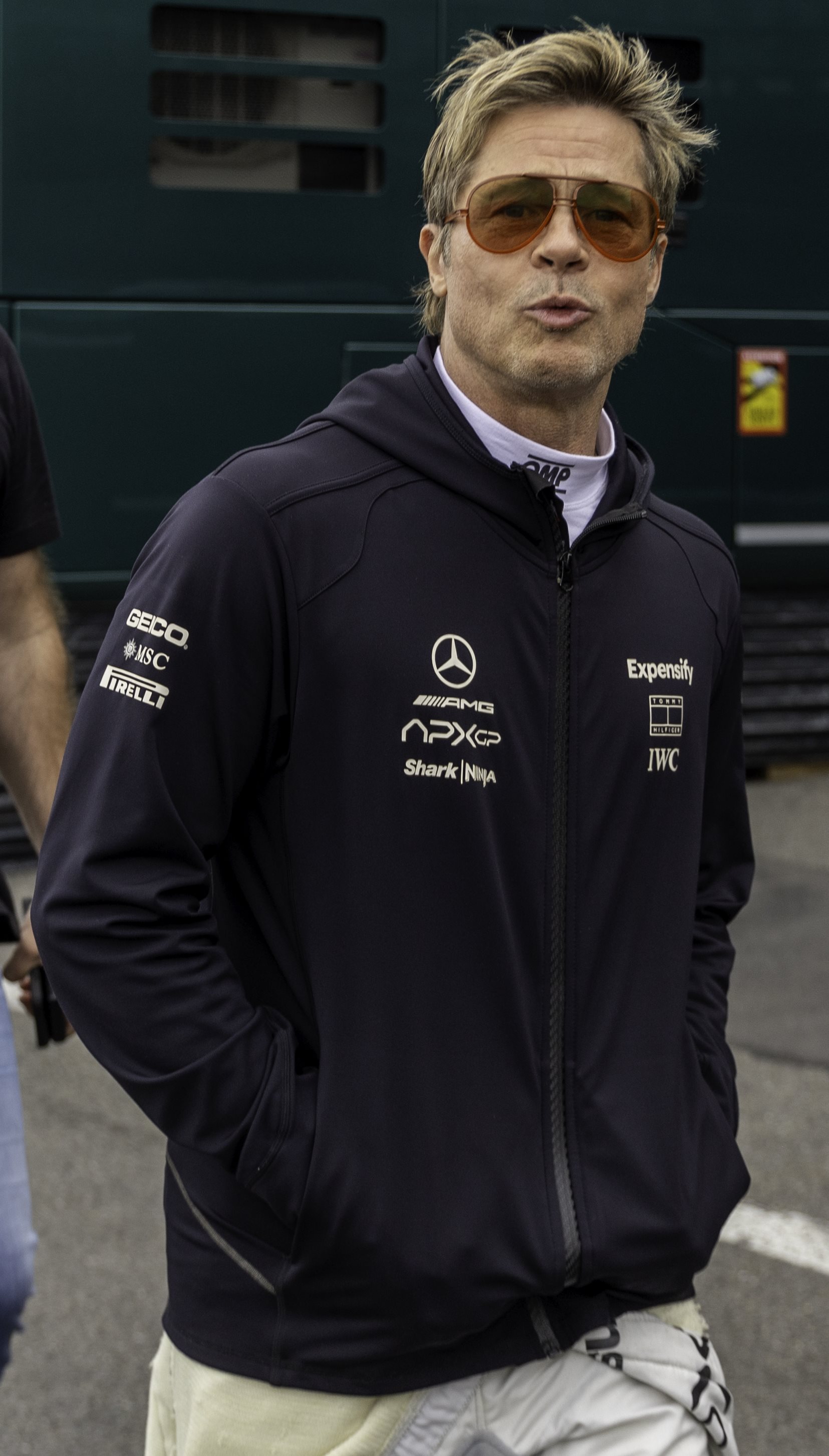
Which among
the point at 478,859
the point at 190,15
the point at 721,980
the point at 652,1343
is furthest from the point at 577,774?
the point at 190,15

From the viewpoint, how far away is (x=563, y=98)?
2.07 metres

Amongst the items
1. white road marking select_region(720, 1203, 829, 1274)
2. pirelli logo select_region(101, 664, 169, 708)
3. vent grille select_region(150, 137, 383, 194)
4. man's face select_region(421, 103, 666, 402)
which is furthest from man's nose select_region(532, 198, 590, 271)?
vent grille select_region(150, 137, 383, 194)

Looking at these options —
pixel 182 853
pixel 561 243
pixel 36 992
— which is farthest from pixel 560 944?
pixel 36 992

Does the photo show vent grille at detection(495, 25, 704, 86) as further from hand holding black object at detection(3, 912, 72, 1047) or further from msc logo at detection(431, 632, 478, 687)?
msc logo at detection(431, 632, 478, 687)

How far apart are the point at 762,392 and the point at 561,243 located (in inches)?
247

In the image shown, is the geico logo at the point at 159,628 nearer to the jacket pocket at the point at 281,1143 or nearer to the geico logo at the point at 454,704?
the geico logo at the point at 454,704

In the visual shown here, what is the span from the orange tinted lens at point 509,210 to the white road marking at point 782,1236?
2.71 m

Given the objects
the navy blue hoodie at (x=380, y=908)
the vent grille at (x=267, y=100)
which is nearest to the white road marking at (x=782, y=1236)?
the navy blue hoodie at (x=380, y=908)

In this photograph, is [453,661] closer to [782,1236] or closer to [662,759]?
[662,759]

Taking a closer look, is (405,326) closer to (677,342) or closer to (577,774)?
(677,342)

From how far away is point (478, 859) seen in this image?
6.35ft

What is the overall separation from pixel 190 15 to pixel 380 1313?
6104 millimetres

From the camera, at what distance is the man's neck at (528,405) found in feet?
6.85

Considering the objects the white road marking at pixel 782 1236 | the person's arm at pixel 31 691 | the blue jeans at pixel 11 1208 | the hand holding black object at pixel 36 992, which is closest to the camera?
the blue jeans at pixel 11 1208
